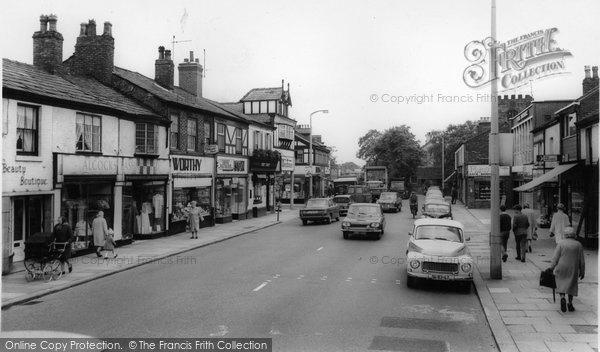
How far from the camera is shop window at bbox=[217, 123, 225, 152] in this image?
102ft

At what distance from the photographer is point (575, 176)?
21266 mm

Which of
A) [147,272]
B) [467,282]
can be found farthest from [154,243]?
[467,282]

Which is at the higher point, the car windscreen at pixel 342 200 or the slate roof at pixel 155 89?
the slate roof at pixel 155 89

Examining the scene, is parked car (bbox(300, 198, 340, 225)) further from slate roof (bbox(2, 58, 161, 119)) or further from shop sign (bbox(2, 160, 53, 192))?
shop sign (bbox(2, 160, 53, 192))

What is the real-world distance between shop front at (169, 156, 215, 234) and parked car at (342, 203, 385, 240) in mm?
8443

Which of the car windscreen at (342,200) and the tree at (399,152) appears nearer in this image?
the car windscreen at (342,200)

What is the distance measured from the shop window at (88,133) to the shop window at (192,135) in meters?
7.51

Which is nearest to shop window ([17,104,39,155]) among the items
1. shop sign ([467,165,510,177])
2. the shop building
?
the shop building

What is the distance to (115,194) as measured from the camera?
21.0 metres

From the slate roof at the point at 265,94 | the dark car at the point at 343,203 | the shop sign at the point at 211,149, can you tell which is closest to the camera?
the shop sign at the point at 211,149

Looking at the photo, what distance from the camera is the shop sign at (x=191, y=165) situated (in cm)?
2555

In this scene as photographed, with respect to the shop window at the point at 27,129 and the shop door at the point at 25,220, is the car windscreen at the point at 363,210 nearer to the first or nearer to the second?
the shop door at the point at 25,220

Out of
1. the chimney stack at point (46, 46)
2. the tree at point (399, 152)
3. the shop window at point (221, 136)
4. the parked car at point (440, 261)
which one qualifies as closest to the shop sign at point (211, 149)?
the shop window at point (221, 136)

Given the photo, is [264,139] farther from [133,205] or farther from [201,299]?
[201,299]
